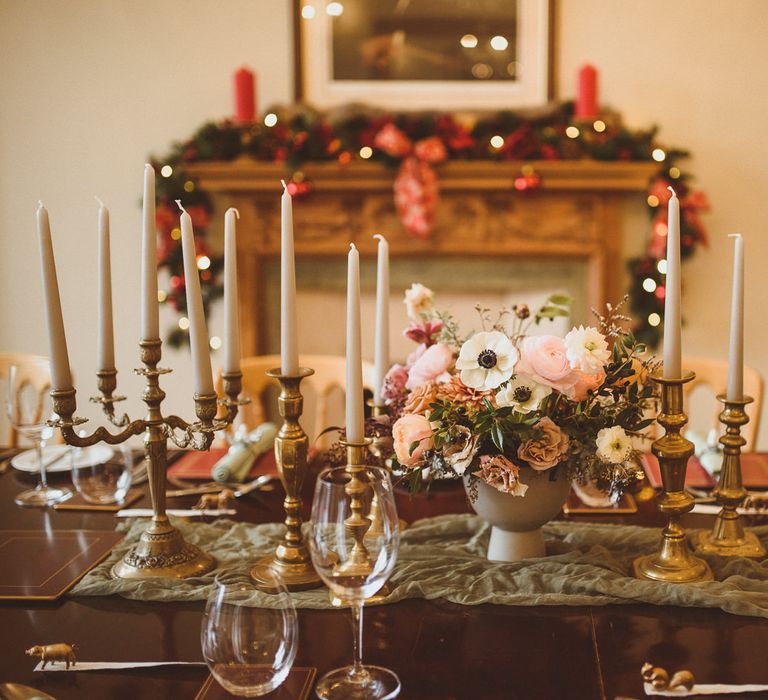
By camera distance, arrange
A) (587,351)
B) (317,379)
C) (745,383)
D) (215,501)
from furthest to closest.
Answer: (317,379) → (745,383) → (215,501) → (587,351)

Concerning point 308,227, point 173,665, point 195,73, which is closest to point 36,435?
point 173,665

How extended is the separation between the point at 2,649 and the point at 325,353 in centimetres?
261

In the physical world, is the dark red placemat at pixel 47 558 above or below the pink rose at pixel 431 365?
below

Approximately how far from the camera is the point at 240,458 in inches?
67.5

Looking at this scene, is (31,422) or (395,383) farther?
(31,422)

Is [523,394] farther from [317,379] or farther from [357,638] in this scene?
[317,379]

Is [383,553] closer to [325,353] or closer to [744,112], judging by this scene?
[325,353]

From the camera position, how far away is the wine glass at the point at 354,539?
0.90 m

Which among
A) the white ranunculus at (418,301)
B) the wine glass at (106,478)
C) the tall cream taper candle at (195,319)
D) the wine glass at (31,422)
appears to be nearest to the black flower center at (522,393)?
the white ranunculus at (418,301)

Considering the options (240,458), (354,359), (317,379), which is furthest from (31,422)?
(354,359)

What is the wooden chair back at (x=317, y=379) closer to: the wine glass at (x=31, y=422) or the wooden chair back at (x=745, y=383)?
the wine glass at (x=31, y=422)

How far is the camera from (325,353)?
3619 millimetres

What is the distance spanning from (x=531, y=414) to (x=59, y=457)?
121 cm

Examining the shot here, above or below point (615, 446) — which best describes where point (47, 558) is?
below
